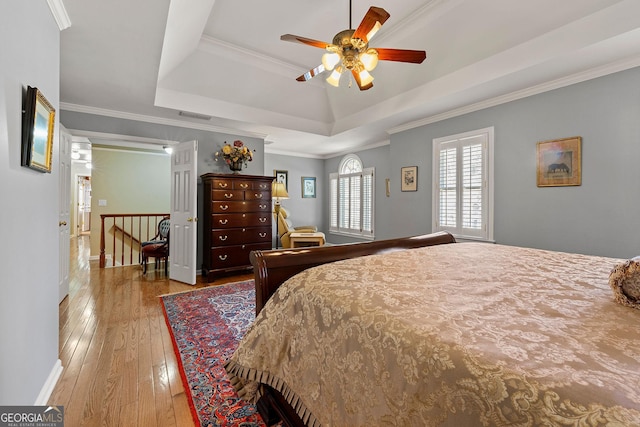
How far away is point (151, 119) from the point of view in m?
4.09

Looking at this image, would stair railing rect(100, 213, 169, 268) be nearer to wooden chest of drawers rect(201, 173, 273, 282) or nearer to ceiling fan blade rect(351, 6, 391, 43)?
wooden chest of drawers rect(201, 173, 273, 282)

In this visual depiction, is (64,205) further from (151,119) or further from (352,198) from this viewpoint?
(352,198)

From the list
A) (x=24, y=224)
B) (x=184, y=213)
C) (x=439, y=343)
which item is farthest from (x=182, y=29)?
(x=439, y=343)

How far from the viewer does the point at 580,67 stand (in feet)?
8.63

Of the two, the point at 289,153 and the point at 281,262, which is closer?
the point at 281,262

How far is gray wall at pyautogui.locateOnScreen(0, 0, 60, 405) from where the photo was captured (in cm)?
115

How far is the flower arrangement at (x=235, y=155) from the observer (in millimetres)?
4538

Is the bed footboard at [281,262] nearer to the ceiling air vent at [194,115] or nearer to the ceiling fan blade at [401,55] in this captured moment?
the ceiling fan blade at [401,55]

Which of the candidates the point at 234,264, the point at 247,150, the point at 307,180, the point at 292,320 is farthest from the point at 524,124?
the point at 307,180

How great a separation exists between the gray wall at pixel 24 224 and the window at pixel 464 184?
4.15 metres

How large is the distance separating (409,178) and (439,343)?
4.08 metres

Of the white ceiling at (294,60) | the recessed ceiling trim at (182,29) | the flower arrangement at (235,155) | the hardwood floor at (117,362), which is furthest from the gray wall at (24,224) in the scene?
the flower arrangement at (235,155)

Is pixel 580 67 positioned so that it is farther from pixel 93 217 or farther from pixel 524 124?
pixel 93 217

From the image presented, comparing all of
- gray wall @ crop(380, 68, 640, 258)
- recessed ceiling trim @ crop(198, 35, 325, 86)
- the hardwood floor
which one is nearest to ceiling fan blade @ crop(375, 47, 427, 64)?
gray wall @ crop(380, 68, 640, 258)
